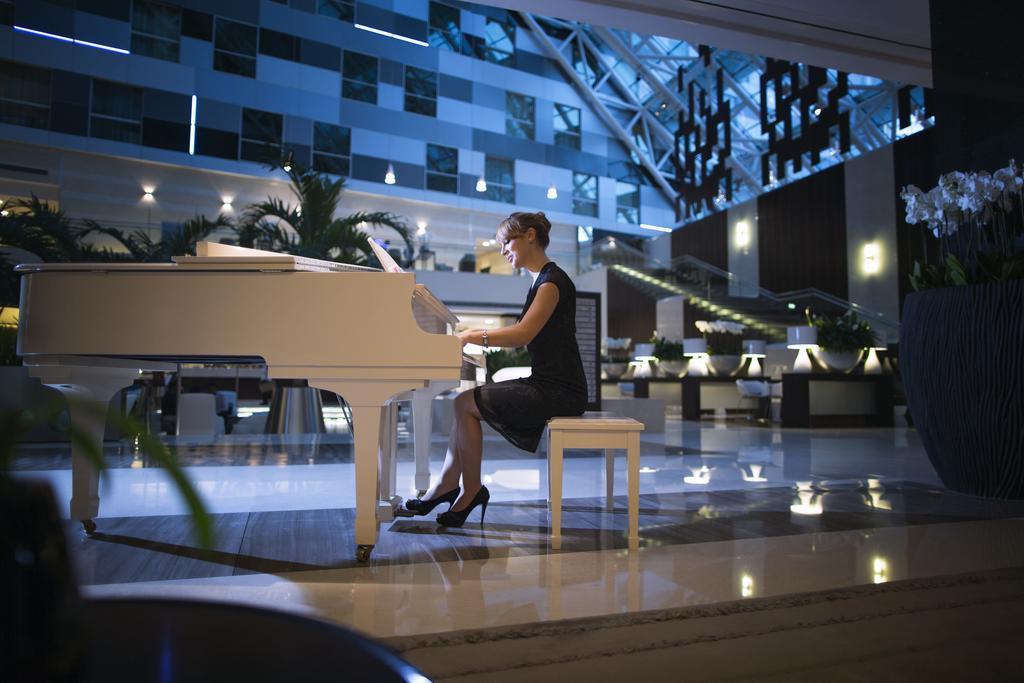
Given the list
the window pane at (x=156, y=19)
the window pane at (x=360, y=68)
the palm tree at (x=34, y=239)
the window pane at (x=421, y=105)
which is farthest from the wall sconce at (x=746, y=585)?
the window pane at (x=421, y=105)

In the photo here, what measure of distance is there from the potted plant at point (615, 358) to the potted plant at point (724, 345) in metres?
4.04

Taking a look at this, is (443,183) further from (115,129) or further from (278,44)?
(115,129)

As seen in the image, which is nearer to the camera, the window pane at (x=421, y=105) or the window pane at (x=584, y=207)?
the window pane at (x=421, y=105)

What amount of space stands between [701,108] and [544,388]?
52.3ft

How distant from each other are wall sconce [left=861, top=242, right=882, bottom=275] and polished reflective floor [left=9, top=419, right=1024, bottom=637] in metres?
9.48

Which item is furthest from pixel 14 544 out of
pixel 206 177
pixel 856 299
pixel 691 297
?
pixel 206 177

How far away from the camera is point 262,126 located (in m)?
17.7

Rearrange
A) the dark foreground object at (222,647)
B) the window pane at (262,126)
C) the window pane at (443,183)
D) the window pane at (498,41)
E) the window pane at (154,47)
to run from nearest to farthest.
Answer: the dark foreground object at (222,647), the window pane at (154,47), the window pane at (262,126), the window pane at (443,183), the window pane at (498,41)

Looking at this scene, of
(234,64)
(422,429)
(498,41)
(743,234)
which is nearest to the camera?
(422,429)

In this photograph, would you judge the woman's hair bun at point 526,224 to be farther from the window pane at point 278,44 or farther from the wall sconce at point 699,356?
the window pane at point 278,44

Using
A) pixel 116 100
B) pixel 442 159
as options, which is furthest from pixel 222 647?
pixel 442 159

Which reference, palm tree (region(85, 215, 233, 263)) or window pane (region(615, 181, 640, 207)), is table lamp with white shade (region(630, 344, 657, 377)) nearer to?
palm tree (region(85, 215, 233, 263))

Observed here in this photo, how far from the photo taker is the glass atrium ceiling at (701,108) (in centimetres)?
1605

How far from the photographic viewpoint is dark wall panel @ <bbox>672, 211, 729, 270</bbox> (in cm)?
1798
